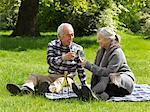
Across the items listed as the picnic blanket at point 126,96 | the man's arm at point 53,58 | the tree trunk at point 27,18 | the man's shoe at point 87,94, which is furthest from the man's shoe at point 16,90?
the tree trunk at point 27,18

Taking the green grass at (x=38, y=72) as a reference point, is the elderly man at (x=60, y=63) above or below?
above

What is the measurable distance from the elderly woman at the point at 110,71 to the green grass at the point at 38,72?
56 cm

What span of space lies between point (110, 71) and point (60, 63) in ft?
3.25

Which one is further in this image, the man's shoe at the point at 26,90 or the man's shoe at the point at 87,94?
the man's shoe at the point at 26,90

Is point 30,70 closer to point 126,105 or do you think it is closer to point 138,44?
point 126,105

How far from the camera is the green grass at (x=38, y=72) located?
738cm

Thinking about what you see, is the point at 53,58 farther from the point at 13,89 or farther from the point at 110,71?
the point at 110,71

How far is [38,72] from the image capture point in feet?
41.0

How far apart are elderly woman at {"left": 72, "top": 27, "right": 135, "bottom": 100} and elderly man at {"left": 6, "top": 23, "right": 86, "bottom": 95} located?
358 millimetres

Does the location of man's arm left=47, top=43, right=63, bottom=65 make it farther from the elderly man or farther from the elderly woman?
the elderly woman

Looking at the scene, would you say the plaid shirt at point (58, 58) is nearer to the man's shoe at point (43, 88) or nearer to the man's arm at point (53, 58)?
the man's arm at point (53, 58)

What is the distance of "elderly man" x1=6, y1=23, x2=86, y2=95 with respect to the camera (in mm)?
8766

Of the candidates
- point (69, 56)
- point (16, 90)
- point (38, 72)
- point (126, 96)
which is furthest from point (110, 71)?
point (38, 72)

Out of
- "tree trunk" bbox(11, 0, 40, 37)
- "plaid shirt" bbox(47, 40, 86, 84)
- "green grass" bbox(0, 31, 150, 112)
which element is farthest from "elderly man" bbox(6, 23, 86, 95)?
"tree trunk" bbox(11, 0, 40, 37)
